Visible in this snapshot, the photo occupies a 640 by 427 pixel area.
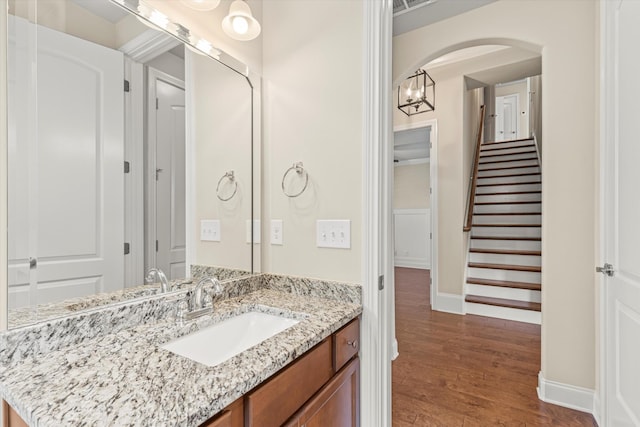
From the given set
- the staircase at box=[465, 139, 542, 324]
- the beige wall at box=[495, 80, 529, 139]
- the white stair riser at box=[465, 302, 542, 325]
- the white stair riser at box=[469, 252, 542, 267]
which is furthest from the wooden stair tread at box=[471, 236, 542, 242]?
the beige wall at box=[495, 80, 529, 139]

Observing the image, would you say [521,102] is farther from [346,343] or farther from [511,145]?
[346,343]

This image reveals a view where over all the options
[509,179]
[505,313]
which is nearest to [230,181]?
[505,313]

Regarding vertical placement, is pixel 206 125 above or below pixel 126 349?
A: above

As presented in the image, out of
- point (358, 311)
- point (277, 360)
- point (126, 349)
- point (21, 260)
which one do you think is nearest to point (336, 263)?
point (358, 311)

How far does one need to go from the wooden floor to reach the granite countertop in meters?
1.38

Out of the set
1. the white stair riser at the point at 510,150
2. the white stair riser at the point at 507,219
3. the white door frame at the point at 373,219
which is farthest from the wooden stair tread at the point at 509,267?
the white door frame at the point at 373,219

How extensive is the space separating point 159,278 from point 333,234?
73 cm

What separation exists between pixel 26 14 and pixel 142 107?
0.36m

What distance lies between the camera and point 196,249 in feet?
4.50

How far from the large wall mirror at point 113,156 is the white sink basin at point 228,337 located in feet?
0.88

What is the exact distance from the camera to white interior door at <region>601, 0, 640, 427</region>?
1210 millimetres

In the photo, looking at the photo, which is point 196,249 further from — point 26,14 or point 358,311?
point 26,14

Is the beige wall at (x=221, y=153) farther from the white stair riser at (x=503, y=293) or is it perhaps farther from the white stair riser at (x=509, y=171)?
the white stair riser at (x=509, y=171)

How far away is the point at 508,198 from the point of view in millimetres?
4977
